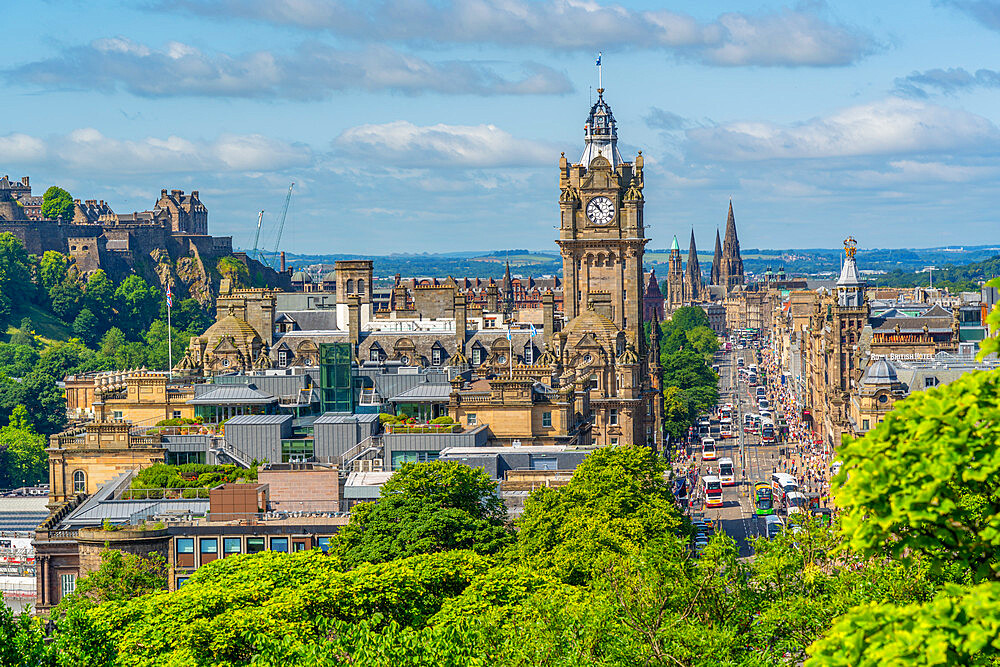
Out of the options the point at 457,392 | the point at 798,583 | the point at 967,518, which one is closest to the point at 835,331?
the point at 457,392

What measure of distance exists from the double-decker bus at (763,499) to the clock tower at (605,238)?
21299 millimetres

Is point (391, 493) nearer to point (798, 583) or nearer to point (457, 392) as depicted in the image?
point (798, 583)

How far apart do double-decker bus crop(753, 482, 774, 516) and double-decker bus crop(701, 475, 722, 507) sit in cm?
271

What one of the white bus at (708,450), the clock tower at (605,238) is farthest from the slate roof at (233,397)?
the white bus at (708,450)

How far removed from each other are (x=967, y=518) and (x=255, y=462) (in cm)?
7255

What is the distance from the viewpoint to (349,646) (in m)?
48.0

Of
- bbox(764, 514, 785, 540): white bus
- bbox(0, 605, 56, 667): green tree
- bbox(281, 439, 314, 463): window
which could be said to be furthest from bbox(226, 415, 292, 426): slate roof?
bbox(0, 605, 56, 667): green tree

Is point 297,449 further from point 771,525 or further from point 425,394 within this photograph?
point 771,525

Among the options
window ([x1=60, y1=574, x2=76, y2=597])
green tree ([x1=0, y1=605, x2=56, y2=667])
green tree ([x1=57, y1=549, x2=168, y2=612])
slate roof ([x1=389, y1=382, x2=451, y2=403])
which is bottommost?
window ([x1=60, y1=574, x2=76, y2=597])

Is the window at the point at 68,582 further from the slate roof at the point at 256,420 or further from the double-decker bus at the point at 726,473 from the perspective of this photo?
the double-decker bus at the point at 726,473

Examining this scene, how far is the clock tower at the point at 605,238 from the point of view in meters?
148

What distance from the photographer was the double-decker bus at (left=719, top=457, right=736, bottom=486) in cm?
14138

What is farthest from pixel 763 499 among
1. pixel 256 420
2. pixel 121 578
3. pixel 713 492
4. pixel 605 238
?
pixel 121 578

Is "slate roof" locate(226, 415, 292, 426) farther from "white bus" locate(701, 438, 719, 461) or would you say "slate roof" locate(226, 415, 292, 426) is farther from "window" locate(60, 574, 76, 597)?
"white bus" locate(701, 438, 719, 461)
